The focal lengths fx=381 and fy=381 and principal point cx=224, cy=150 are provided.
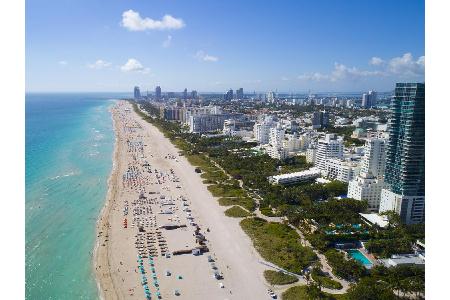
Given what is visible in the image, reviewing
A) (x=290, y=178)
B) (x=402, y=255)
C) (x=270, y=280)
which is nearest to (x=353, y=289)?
(x=270, y=280)

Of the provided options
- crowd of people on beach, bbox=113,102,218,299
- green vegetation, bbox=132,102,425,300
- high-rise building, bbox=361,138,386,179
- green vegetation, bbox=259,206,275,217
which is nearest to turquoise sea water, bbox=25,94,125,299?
crowd of people on beach, bbox=113,102,218,299

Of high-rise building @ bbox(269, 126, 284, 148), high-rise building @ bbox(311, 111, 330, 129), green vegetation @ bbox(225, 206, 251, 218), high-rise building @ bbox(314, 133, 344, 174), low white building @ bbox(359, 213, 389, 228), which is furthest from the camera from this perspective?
high-rise building @ bbox(311, 111, 330, 129)

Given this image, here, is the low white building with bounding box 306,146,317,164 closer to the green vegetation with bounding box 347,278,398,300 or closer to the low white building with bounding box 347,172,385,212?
the low white building with bounding box 347,172,385,212

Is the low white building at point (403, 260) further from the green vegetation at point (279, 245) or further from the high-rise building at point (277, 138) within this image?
the high-rise building at point (277, 138)

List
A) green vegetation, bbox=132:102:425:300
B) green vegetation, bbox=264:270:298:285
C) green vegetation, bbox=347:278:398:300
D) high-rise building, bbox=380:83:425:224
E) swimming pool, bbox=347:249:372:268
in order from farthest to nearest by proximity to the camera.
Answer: high-rise building, bbox=380:83:425:224 → swimming pool, bbox=347:249:372:268 → green vegetation, bbox=264:270:298:285 → green vegetation, bbox=132:102:425:300 → green vegetation, bbox=347:278:398:300

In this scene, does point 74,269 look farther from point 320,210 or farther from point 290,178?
point 290,178

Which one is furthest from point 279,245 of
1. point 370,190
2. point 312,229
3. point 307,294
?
point 370,190

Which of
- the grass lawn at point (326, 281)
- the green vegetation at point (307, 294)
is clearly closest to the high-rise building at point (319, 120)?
the grass lawn at point (326, 281)
